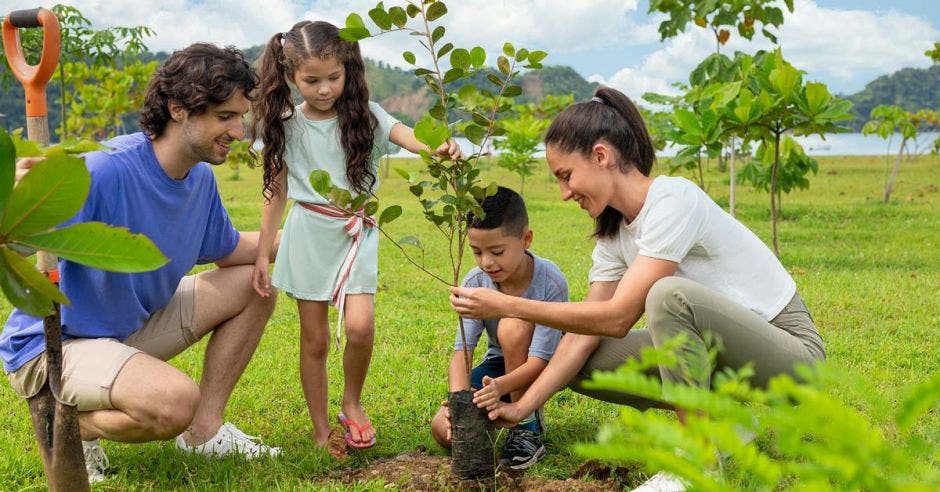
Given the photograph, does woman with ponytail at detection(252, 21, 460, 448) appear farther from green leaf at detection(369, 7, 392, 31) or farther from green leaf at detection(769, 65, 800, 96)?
green leaf at detection(769, 65, 800, 96)

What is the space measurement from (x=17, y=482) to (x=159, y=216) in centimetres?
101

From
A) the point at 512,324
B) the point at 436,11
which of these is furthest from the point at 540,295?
the point at 436,11

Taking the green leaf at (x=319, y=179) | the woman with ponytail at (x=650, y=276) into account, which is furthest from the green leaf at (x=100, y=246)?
the woman with ponytail at (x=650, y=276)

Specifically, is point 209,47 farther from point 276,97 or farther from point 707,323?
point 707,323

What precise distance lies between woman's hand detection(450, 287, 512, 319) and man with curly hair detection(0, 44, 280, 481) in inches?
36.4

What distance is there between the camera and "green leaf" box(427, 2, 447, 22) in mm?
2672

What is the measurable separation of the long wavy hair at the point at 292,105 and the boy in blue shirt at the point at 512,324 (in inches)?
21.6

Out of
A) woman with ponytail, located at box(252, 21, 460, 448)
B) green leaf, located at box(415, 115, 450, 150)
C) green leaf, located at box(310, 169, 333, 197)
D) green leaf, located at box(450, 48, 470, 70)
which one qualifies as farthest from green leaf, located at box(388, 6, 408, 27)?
woman with ponytail, located at box(252, 21, 460, 448)

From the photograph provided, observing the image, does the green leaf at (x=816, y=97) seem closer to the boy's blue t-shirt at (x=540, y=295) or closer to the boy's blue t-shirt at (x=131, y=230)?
the boy's blue t-shirt at (x=540, y=295)

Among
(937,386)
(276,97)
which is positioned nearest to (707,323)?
(276,97)

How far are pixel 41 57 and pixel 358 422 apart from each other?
1.69 meters

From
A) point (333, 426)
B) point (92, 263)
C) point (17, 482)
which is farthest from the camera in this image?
point (333, 426)

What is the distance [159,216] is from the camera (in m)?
3.07

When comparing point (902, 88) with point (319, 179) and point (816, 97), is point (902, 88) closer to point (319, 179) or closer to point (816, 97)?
point (816, 97)
